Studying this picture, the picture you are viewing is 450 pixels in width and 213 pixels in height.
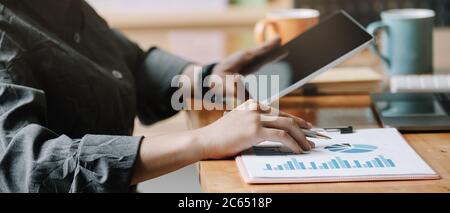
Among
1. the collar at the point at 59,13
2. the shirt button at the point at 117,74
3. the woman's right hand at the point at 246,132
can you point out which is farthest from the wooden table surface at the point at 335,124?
the collar at the point at 59,13

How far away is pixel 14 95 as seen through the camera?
0.94m

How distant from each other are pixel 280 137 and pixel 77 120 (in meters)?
0.30

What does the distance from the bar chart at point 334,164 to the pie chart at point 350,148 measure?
37 mm

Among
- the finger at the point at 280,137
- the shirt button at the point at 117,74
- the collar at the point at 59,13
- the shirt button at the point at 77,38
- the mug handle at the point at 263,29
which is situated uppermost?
the collar at the point at 59,13

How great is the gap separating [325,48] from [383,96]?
136 millimetres

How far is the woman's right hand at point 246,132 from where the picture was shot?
→ 0.93 m

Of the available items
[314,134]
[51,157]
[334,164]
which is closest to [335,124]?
[314,134]

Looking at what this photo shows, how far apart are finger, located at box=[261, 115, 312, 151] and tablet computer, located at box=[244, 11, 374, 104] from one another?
0.18m

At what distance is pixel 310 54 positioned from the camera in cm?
121

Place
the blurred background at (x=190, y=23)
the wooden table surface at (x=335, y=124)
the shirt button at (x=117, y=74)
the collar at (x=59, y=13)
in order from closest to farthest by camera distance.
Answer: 1. the wooden table surface at (x=335, y=124)
2. the collar at (x=59, y=13)
3. the shirt button at (x=117, y=74)
4. the blurred background at (x=190, y=23)

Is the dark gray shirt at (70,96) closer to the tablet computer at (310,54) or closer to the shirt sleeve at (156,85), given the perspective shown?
the shirt sleeve at (156,85)

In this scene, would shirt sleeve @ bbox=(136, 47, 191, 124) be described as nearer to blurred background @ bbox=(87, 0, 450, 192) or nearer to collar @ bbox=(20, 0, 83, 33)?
collar @ bbox=(20, 0, 83, 33)
